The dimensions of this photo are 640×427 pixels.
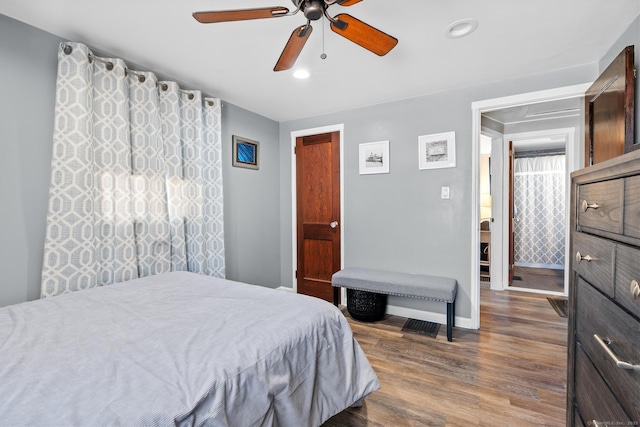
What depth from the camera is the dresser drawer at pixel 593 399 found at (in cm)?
77

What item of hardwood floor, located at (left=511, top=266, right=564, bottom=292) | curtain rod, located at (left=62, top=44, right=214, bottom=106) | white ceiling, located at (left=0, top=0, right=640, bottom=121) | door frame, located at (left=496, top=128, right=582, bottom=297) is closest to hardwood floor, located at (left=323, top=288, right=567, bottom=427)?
door frame, located at (left=496, top=128, right=582, bottom=297)

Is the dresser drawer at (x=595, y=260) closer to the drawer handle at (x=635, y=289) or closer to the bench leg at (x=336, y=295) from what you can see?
the drawer handle at (x=635, y=289)

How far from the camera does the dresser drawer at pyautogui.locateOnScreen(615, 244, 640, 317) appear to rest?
670 millimetres

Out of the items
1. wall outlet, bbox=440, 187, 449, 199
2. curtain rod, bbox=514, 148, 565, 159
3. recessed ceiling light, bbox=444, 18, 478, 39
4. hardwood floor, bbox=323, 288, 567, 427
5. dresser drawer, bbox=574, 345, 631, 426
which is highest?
recessed ceiling light, bbox=444, 18, 478, 39

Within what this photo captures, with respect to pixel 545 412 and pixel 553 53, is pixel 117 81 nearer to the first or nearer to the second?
pixel 553 53

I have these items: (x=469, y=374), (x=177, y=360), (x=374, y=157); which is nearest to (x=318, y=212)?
(x=374, y=157)

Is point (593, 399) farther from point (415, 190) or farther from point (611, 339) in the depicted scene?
point (415, 190)

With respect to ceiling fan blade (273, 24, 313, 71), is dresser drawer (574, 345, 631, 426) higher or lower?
lower

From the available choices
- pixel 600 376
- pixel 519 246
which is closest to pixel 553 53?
pixel 600 376

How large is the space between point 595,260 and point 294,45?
1.64 meters

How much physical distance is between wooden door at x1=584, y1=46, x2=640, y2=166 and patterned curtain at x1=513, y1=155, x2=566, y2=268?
3.82 metres

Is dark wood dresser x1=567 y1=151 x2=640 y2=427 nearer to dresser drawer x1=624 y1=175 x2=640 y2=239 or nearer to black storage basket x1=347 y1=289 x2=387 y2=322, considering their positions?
dresser drawer x1=624 y1=175 x2=640 y2=239

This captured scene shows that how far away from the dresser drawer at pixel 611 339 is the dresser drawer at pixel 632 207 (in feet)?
0.68

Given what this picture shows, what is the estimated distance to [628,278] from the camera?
0.71m
